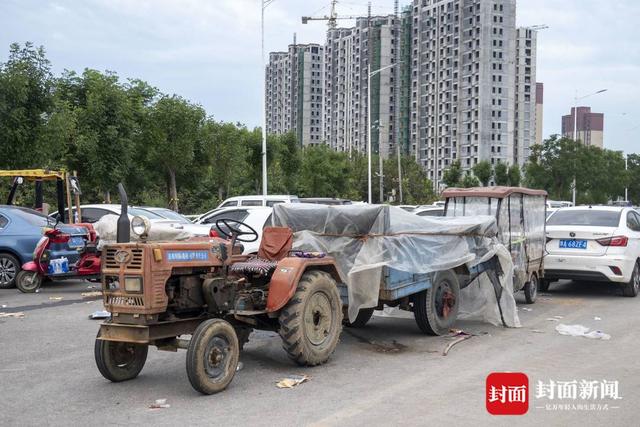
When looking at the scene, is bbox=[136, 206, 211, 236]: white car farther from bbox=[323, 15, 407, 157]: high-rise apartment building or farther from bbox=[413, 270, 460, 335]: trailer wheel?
bbox=[323, 15, 407, 157]: high-rise apartment building

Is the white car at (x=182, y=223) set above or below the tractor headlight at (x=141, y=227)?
below

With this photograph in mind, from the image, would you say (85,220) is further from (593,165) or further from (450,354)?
(593,165)

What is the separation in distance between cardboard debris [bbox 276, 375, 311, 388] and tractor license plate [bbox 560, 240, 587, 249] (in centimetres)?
765

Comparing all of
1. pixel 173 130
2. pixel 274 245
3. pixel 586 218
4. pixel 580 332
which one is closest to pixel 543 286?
pixel 586 218

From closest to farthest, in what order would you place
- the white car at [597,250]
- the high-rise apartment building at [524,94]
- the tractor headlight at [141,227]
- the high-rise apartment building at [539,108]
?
the tractor headlight at [141,227], the white car at [597,250], the high-rise apartment building at [524,94], the high-rise apartment building at [539,108]

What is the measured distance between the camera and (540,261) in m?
→ 12.1

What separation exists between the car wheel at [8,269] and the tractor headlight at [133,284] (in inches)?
346

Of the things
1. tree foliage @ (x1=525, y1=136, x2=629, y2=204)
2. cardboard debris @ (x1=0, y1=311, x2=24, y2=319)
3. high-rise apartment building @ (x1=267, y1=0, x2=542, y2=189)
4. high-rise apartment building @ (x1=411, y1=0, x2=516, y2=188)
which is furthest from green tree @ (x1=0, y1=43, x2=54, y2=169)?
high-rise apartment building @ (x1=411, y1=0, x2=516, y2=188)

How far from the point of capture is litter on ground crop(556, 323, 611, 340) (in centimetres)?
884

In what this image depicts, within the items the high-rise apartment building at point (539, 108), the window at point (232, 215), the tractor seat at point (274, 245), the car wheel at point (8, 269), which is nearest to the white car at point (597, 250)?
the window at point (232, 215)

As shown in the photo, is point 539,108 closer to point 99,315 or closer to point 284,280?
point 99,315

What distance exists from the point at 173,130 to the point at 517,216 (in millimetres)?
23228

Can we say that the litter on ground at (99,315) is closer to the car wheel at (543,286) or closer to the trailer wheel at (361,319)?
the trailer wheel at (361,319)

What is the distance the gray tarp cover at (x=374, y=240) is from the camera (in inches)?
310
